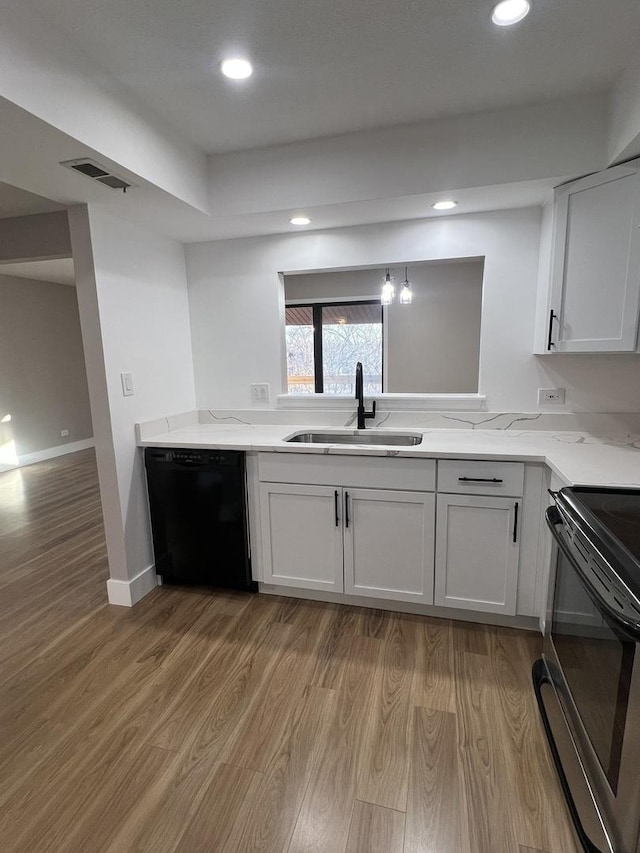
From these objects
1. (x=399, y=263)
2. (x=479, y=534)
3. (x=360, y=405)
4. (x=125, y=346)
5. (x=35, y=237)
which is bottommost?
(x=479, y=534)

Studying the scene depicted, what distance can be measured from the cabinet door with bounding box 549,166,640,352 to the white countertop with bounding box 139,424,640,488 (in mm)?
480

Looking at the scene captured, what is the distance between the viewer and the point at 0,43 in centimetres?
121

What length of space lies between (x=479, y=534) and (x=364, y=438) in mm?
929

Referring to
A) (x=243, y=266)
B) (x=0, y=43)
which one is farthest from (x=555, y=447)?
(x=0, y=43)

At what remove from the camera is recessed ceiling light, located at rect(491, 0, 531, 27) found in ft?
4.24

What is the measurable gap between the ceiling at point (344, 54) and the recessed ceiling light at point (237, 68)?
0.03 metres

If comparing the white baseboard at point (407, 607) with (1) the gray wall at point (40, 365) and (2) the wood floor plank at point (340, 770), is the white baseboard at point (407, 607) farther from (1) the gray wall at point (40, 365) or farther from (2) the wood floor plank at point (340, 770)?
(1) the gray wall at point (40, 365)

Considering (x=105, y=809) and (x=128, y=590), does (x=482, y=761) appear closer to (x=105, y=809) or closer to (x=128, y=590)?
(x=105, y=809)

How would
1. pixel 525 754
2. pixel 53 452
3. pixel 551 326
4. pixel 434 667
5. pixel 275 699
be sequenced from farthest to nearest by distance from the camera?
pixel 53 452, pixel 551 326, pixel 434 667, pixel 275 699, pixel 525 754

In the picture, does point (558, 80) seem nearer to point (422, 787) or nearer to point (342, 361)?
point (422, 787)

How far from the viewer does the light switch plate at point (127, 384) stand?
229 cm

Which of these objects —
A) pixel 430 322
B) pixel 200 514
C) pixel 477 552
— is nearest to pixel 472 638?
pixel 477 552

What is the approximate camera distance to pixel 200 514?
2.38 metres

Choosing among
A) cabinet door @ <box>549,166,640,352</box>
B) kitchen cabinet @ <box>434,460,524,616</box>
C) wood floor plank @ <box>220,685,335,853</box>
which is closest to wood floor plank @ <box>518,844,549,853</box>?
wood floor plank @ <box>220,685,335,853</box>
